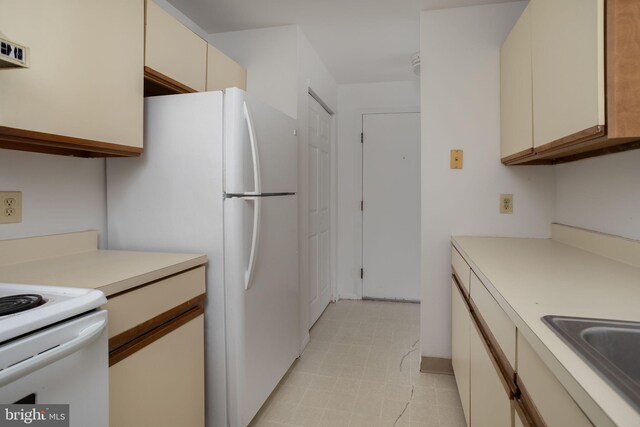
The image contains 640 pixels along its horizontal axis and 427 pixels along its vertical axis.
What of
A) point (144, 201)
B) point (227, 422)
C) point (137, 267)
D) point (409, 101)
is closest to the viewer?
point (137, 267)

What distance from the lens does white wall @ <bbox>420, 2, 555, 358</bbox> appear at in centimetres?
210

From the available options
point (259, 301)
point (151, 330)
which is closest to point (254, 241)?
point (259, 301)

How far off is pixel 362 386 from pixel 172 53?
2088mm

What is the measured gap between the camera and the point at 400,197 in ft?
12.2

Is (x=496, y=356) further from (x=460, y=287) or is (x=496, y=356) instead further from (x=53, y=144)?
(x=53, y=144)

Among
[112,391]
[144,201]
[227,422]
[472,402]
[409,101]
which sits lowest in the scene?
[227,422]

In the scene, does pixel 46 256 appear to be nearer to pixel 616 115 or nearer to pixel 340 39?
pixel 616 115

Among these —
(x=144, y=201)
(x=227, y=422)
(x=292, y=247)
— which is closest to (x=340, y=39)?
(x=292, y=247)

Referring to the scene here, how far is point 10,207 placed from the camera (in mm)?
1346

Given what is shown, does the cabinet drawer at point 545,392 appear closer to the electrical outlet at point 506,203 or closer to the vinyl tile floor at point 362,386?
the vinyl tile floor at point 362,386

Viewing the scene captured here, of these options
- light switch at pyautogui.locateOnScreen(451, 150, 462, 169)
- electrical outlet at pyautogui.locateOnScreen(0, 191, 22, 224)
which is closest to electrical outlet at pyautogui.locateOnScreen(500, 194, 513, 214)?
light switch at pyautogui.locateOnScreen(451, 150, 462, 169)

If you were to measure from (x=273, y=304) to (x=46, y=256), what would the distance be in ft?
3.38

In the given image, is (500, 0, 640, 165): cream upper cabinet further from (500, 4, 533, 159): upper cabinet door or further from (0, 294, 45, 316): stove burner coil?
(0, 294, 45, 316): stove burner coil

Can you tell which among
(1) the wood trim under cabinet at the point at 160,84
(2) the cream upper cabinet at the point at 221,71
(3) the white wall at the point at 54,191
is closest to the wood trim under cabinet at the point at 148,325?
(3) the white wall at the point at 54,191
